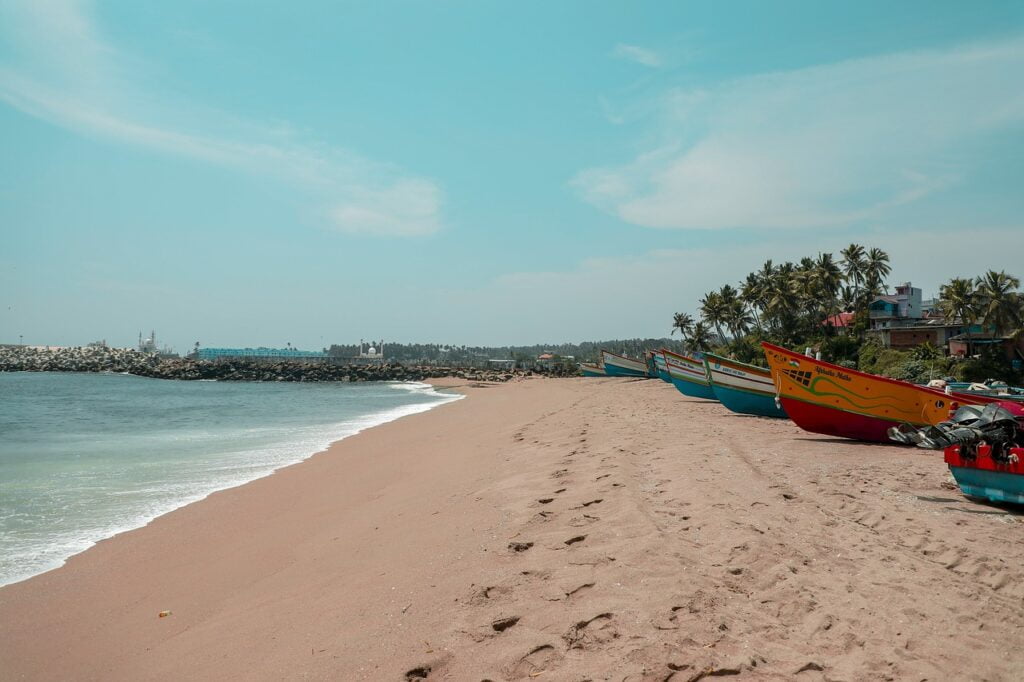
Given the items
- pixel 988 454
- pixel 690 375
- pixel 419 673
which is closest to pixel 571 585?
pixel 419 673

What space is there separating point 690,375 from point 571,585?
25.6 metres

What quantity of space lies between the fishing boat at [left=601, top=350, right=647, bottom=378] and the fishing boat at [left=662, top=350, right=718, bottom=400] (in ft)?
117

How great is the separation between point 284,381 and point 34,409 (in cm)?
5133

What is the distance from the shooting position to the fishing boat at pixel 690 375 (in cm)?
2814

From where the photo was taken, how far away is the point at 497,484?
906 centimetres

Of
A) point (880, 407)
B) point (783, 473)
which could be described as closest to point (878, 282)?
point (880, 407)

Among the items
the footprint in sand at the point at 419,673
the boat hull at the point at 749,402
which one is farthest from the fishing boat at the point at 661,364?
the footprint in sand at the point at 419,673

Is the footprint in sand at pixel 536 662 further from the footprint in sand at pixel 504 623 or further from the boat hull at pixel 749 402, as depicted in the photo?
the boat hull at pixel 749 402

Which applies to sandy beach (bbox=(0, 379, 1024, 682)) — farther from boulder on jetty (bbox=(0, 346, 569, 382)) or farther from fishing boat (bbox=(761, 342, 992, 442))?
boulder on jetty (bbox=(0, 346, 569, 382))

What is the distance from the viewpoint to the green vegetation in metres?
39.4

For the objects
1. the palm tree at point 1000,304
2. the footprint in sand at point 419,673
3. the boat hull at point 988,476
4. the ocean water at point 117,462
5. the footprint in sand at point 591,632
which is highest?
the palm tree at point 1000,304

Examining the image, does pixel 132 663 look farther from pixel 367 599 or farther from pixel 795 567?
pixel 795 567

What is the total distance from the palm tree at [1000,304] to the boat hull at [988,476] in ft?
141

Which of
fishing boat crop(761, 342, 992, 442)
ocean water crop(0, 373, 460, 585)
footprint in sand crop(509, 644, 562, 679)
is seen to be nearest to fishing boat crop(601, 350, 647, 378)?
ocean water crop(0, 373, 460, 585)
